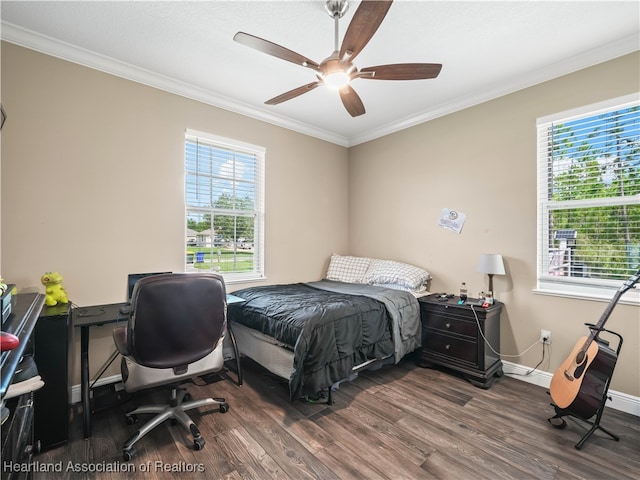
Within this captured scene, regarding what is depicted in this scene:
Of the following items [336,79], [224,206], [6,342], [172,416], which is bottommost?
[172,416]

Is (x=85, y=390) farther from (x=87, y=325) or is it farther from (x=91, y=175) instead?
(x=91, y=175)

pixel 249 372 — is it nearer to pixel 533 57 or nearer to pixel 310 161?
pixel 310 161

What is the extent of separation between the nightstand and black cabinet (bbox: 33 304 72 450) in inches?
113

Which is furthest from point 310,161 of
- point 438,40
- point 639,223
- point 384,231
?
point 639,223

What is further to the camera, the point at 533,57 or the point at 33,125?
the point at 533,57

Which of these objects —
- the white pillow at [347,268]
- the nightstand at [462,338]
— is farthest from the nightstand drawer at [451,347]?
the white pillow at [347,268]

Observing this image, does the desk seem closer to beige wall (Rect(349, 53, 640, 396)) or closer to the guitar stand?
the guitar stand

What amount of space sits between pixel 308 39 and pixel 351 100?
0.54m

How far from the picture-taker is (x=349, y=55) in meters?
1.83

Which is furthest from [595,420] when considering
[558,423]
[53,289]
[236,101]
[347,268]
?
[236,101]

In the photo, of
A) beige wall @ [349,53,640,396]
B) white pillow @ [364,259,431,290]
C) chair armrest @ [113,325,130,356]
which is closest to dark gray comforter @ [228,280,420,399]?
white pillow @ [364,259,431,290]

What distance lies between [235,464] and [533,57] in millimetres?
3642

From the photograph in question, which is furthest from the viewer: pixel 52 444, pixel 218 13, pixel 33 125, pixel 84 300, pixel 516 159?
pixel 516 159

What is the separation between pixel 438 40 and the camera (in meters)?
2.27
